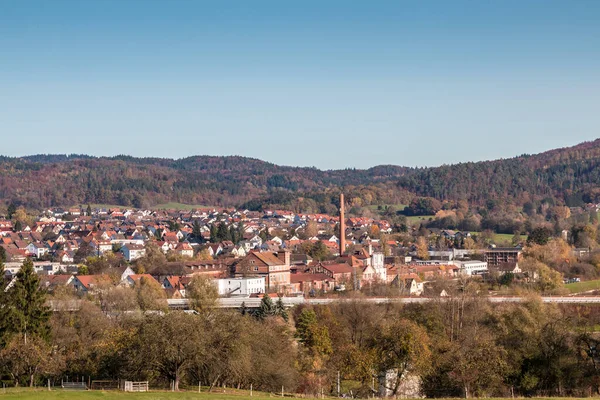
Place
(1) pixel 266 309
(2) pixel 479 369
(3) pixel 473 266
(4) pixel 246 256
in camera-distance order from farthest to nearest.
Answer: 1. (3) pixel 473 266
2. (4) pixel 246 256
3. (1) pixel 266 309
4. (2) pixel 479 369

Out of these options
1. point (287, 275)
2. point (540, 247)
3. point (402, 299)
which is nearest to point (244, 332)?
point (402, 299)

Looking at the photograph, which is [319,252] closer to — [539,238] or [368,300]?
[539,238]

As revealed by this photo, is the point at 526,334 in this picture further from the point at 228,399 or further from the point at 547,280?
→ the point at 547,280

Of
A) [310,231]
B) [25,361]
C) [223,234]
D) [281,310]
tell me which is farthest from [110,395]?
[310,231]

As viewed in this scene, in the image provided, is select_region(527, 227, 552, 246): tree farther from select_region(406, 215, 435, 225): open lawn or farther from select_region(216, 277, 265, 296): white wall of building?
select_region(406, 215, 435, 225): open lawn

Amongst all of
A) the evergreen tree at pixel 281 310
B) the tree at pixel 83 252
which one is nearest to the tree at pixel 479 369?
the evergreen tree at pixel 281 310

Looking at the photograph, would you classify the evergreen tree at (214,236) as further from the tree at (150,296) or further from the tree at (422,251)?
the tree at (150,296)
